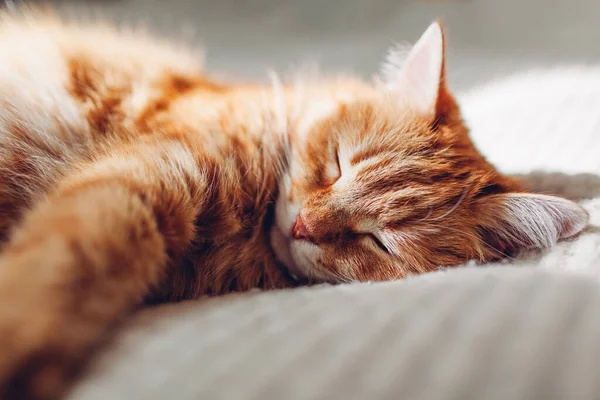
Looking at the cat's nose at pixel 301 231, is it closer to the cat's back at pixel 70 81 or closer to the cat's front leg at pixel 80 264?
the cat's front leg at pixel 80 264

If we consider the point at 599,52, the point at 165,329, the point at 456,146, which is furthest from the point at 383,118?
the point at 599,52

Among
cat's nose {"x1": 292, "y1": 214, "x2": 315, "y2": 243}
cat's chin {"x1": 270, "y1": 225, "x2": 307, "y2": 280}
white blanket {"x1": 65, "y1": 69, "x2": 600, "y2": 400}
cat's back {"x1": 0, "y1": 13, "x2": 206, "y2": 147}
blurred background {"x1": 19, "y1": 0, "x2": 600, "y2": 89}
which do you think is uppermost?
blurred background {"x1": 19, "y1": 0, "x2": 600, "y2": 89}

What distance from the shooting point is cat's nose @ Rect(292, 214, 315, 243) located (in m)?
1.03

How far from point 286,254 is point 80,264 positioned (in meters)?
0.52

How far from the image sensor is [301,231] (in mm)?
1032

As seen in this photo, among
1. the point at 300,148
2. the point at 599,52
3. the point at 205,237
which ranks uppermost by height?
the point at 599,52

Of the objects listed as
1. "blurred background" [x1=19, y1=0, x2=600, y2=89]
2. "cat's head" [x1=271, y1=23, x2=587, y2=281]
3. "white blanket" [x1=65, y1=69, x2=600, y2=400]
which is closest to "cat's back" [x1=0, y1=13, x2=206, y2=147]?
"cat's head" [x1=271, y1=23, x2=587, y2=281]

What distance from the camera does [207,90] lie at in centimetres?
132

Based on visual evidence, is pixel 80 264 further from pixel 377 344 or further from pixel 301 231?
pixel 301 231

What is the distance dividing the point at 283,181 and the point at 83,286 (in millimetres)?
587

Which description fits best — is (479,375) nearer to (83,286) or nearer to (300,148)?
(83,286)

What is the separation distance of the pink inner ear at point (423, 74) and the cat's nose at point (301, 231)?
371 millimetres

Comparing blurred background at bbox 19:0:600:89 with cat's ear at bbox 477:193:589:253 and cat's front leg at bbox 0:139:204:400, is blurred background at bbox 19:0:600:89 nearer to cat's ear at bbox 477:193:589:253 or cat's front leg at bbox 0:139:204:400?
cat's ear at bbox 477:193:589:253

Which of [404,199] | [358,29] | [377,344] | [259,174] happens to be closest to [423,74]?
[404,199]
